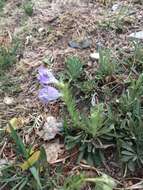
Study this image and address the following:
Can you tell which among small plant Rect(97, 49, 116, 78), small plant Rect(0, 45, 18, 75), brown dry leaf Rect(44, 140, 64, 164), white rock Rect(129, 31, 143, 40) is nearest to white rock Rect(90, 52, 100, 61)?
small plant Rect(97, 49, 116, 78)

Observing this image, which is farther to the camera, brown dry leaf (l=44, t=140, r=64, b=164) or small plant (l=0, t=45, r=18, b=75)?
small plant (l=0, t=45, r=18, b=75)

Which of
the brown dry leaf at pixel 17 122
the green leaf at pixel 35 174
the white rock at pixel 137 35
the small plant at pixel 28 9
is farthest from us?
the small plant at pixel 28 9

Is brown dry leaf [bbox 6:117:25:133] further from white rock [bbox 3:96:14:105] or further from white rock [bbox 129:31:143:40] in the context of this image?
white rock [bbox 129:31:143:40]

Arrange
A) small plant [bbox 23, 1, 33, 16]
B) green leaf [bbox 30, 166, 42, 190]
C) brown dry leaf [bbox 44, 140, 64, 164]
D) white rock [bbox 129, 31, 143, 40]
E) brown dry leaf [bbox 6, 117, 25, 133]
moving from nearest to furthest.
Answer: green leaf [bbox 30, 166, 42, 190] < brown dry leaf [bbox 44, 140, 64, 164] < brown dry leaf [bbox 6, 117, 25, 133] < white rock [bbox 129, 31, 143, 40] < small plant [bbox 23, 1, 33, 16]

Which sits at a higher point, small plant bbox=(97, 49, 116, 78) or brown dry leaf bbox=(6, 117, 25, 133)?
small plant bbox=(97, 49, 116, 78)

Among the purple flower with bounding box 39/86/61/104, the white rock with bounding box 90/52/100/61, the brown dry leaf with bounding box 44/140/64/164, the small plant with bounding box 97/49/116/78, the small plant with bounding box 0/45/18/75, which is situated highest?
the purple flower with bounding box 39/86/61/104

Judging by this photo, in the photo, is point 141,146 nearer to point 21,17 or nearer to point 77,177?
point 77,177

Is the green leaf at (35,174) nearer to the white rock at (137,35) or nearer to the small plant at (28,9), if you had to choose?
the white rock at (137,35)

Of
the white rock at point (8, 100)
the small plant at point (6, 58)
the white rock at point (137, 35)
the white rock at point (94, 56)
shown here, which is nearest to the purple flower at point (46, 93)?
the white rock at point (8, 100)

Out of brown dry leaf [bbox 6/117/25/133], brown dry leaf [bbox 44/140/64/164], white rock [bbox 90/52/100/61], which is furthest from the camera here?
white rock [bbox 90/52/100/61]
